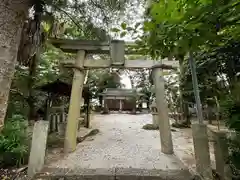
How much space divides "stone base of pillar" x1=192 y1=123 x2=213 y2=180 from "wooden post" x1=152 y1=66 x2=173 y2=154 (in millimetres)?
1469

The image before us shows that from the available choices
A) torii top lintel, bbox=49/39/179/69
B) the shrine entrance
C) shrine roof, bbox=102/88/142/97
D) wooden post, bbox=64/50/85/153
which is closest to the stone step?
wooden post, bbox=64/50/85/153

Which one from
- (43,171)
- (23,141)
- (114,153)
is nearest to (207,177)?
(114,153)

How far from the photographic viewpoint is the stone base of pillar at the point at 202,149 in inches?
113

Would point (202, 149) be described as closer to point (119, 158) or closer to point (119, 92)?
point (119, 158)

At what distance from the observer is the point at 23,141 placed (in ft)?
13.1

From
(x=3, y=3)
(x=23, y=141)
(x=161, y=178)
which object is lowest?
(x=161, y=178)

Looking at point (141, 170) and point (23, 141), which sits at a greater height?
point (23, 141)

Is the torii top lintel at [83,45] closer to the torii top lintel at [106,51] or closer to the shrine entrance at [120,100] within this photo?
the torii top lintel at [106,51]

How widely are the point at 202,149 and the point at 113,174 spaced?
1.61 metres

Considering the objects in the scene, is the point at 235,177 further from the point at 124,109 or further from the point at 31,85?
the point at 124,109

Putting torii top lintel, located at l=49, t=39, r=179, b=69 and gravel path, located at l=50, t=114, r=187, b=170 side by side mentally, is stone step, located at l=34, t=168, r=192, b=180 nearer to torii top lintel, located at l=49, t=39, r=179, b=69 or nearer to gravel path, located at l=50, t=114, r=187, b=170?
gravel path, located at l=50, t=114, r=187, b=170

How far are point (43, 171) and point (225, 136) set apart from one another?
10.4 ft

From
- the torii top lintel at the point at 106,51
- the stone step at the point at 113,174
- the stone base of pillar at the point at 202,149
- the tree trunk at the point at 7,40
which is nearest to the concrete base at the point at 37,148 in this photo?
the stone step at the point at 113,174

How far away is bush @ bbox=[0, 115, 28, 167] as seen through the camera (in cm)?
368
